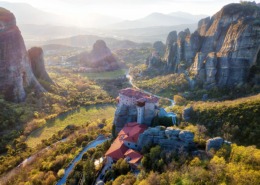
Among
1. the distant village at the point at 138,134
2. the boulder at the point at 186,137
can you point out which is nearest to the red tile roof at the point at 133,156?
the distant village at the point at 138,134

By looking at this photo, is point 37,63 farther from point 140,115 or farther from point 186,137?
point 186,137

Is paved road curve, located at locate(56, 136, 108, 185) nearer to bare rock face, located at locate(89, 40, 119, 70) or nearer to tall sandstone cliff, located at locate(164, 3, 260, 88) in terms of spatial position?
tall sandstone cliff, located at locate(164, 3, 260, 88)

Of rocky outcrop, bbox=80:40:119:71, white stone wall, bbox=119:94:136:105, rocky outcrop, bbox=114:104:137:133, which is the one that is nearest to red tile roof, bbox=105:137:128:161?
rocky outcrop, bbox=114:104:137:133

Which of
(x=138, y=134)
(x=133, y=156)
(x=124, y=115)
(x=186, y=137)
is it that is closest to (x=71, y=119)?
(x=124, y=115)

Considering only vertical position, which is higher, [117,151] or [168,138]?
[168,138]

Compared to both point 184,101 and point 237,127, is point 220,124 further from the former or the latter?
point 184,101

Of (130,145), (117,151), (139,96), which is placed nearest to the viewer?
(117,151)

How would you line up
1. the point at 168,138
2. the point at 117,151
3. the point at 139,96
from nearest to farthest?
1. the point at 168,138
2. the point at 117,151
3. the point at 139,96
